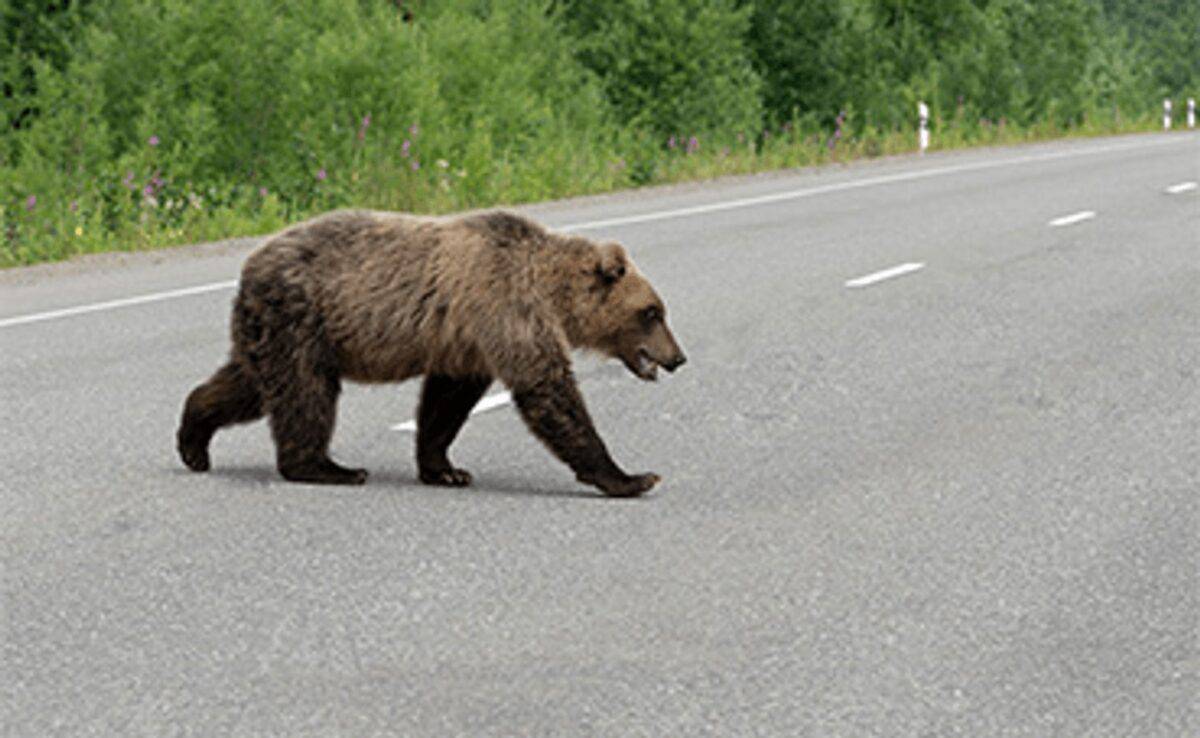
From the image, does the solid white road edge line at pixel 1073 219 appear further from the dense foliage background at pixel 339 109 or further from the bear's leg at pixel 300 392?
the bear's leg at pixel 300 392

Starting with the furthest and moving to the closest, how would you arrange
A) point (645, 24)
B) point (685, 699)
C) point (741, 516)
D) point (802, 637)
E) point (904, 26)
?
point (904, 26)
point (645, 24)
point (741, 516)
point (802, 637)
point (685, 699)

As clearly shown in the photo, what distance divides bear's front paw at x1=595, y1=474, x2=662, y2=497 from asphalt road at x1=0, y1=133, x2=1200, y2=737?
6cm

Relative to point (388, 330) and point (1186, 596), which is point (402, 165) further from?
point (1186, 596)

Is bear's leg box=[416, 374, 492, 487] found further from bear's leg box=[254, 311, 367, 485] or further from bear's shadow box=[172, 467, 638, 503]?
bear's leg box=[254, 311, 367, 485]

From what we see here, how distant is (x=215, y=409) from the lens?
274 inches

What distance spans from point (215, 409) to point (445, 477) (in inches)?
32.7

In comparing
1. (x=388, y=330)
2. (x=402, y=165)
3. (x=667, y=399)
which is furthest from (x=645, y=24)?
(x=388, y=330)

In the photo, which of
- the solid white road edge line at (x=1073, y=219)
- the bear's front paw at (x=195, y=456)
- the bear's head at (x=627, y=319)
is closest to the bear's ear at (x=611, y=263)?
the bear's head at (x=627, y=319)

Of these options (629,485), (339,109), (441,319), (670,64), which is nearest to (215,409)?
(441,319)

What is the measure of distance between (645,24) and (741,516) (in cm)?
2857

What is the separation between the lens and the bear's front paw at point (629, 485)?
6.68 meters

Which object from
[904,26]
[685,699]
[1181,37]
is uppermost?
[685,699]

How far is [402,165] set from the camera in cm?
2016

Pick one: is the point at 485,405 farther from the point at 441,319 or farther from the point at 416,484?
the point at 441,319
